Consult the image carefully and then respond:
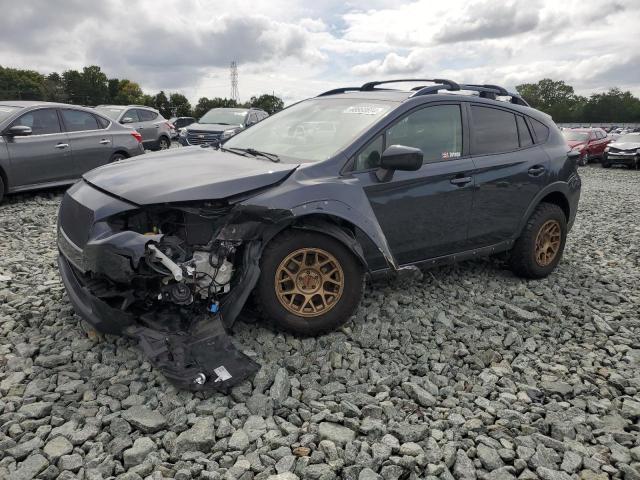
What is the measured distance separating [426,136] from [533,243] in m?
1.66

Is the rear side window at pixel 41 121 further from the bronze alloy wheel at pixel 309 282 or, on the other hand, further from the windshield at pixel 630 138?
the windshield at pixel 630 138

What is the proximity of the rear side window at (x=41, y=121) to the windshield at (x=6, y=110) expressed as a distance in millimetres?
164

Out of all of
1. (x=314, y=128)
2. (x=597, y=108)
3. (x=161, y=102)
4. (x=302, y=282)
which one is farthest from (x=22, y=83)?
(x=597, y=108)

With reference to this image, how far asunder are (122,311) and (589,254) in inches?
218

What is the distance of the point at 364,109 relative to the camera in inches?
167

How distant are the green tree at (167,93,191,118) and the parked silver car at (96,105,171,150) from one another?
50.6 meters

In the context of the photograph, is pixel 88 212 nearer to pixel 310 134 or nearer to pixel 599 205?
pixel 310 134

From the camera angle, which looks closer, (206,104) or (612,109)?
(206,104)

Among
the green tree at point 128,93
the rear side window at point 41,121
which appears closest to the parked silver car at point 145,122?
the rear side window at point 41,121

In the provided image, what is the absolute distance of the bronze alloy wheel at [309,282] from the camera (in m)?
3.48

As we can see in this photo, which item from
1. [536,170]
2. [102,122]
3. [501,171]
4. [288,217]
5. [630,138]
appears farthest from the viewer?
[630,138]

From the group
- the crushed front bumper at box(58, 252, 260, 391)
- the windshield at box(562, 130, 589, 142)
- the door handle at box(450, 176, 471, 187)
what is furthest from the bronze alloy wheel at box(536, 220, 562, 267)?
the windshield at box(562, 130, 589, 142)

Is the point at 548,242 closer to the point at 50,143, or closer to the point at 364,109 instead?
the point at 364,109

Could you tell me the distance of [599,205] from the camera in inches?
423
